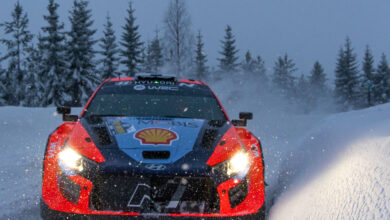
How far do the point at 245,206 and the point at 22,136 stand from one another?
32.8 ft

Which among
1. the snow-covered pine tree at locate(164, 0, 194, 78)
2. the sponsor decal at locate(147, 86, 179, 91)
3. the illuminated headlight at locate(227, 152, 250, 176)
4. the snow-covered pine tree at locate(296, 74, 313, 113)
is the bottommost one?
the snow-covered pine tree at locate(296, 74, 313, 113)

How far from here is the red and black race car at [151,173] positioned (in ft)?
8.38

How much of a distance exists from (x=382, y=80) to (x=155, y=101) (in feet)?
202

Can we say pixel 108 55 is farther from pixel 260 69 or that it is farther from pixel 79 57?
pixel 260 69

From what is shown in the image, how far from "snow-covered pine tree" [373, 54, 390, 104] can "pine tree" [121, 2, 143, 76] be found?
37032 mm

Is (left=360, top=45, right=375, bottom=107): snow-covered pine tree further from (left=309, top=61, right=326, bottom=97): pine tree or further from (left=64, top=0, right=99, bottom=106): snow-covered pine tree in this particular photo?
(left=64, top=0, right=99, bottom=106): snow-covered pine tree

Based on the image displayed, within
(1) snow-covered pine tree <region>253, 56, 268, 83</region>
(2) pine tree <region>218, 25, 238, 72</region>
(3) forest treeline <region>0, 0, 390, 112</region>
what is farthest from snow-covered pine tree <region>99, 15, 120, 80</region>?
(1) snow-covered pine tree <region>253, 56, 268, 83</region>

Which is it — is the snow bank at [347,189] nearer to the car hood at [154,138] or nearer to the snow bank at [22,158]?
the car hood at [154,138]

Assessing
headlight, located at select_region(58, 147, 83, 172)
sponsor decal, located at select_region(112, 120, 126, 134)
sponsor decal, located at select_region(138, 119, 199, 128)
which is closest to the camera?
headlight, located at select_region(58, 147, 83, 172)

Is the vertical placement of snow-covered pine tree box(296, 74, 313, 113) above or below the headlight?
below

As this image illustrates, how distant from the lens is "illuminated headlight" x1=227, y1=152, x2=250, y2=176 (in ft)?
8.94

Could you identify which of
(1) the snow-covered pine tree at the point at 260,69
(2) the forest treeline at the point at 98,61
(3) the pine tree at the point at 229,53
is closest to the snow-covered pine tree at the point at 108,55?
(2) the forest treeline at the point at 98,61

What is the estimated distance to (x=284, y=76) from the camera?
71438mm

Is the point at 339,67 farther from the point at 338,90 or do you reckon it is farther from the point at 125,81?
the point at 125,81
